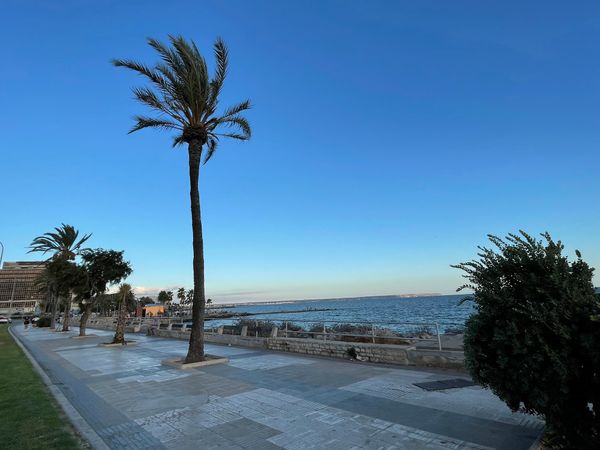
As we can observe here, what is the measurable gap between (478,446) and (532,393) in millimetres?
1300

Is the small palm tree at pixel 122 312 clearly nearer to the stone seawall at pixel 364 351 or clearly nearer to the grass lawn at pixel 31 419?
the stone seawall at pixel 364 351

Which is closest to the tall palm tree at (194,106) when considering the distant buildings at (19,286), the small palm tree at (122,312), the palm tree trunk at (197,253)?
the palm tree trunk at (197,253)

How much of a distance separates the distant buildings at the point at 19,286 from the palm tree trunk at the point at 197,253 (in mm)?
119143

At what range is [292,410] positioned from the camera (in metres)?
6.68

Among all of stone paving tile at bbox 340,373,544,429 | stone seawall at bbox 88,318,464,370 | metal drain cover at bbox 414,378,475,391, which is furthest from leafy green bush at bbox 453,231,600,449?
stone seawall at bbox 88,318,464,370

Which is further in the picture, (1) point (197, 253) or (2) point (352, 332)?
(2) point (352, 332)

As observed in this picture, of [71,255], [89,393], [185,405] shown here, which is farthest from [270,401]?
[71,255]

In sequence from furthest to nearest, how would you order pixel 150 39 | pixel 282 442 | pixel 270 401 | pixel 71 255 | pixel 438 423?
1. pixel 71 255
2. pixel 150 39
3. pixel 270 401
4. pixel 438 423
5. pixel 282 442

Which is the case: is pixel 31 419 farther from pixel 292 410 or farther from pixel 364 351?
pixel 364 351

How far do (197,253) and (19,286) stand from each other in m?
139

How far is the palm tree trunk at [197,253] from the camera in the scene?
12.9 meters

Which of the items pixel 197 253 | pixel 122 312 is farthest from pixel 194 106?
pixel 122 312

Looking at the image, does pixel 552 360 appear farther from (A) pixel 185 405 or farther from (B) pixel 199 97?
(B) pixel 199 97

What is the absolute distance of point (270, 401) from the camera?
735 centimetres
